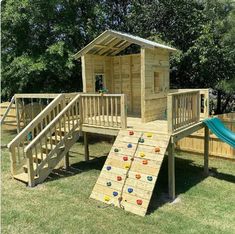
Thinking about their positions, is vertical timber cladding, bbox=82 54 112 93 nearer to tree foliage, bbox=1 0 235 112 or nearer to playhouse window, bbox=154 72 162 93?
tree foliage, bbox=1 0 235 112

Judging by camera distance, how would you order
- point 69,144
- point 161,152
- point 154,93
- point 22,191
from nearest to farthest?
point 161,152 → point 22,191 → point 69,144 → point 154,93

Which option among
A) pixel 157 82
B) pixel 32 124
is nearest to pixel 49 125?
pixel 32 124

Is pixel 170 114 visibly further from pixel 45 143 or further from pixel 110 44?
pixel 110 44

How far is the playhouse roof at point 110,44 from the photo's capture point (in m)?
8.07

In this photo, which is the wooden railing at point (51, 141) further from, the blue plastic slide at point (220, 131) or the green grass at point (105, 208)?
the blue plastic slide at point (220, 131)

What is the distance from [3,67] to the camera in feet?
39.9

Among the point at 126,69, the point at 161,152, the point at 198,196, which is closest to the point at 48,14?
the point at 126,69

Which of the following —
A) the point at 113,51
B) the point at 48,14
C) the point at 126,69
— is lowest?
the point at 126,69

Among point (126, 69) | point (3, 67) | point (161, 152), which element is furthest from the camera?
point (3, 67)

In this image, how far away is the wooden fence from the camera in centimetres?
963

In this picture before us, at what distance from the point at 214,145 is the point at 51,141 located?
5.68 meters

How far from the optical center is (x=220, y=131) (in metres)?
7.99

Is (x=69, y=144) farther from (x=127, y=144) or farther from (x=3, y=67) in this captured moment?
(x=3, y=67)

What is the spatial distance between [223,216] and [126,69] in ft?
19.2
